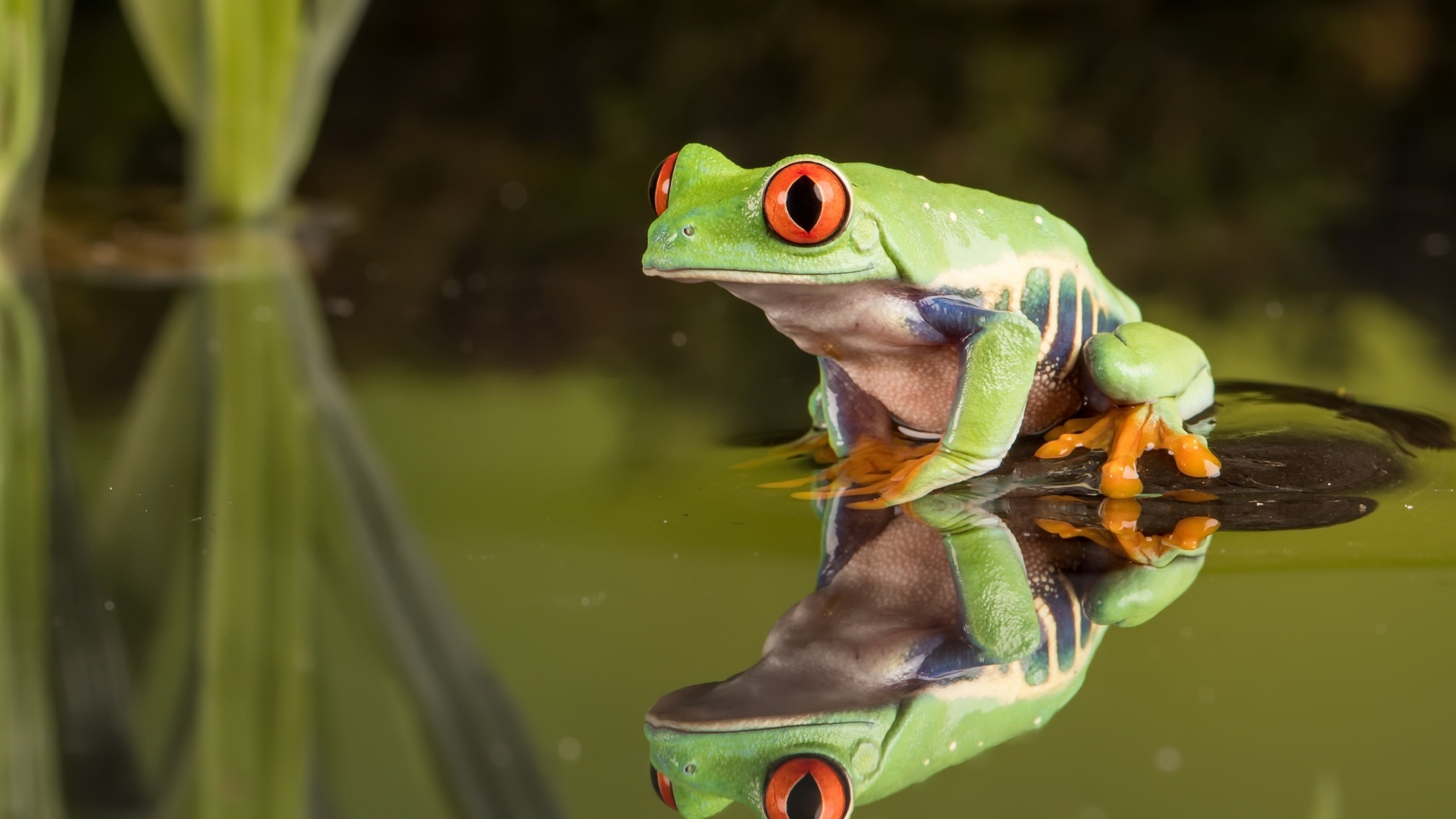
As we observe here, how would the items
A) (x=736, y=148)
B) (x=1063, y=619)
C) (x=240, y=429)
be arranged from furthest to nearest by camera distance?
1. (x=736, y=148)
2. (x=240, y=429)
3. (x=1063, y=619)

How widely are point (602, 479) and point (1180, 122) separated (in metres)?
3.58

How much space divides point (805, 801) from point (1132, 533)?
55 cm

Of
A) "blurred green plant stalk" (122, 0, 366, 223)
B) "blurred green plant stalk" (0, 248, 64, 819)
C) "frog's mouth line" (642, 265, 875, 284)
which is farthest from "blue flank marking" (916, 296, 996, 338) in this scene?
"blurred green plant stalk" (122, 0, 366, 223)

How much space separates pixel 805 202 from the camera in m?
1.18

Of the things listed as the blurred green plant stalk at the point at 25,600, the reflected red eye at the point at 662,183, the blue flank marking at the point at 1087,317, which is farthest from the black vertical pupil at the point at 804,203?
the blurred green plant stalk at the point at 25,600

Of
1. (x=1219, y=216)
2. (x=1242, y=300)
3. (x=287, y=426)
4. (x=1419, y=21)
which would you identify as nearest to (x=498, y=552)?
(x=287, y=426)

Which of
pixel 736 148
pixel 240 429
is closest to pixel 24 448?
pixel 240 429

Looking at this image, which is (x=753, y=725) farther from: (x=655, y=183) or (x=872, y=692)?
(x=655, y=183)

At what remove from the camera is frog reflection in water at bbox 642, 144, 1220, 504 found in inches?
47.4

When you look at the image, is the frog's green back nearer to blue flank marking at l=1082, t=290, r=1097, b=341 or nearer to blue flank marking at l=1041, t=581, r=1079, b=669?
blue flank marking at l=1082, t=290, r=1097, b=341

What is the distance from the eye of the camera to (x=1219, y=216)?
3.51 meters

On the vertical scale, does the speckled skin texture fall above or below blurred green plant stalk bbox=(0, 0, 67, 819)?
above

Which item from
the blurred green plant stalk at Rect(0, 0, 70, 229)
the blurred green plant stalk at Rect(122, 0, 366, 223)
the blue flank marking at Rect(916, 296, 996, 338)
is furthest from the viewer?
the blurred green plant stalk at Rect(122, 0, 366, 223)

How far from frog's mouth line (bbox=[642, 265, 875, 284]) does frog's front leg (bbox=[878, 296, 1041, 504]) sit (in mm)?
132
